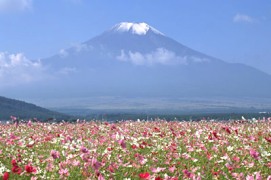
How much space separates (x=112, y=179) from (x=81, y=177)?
39cm

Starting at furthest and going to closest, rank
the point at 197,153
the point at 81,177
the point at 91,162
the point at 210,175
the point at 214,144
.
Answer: the point at 214,144, the point at 197,153, the point at 210,175, the point at 81,177, the point at 91,162

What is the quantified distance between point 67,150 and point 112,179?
1.96 meters

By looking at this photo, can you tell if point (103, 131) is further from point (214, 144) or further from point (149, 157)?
point (149, 157)

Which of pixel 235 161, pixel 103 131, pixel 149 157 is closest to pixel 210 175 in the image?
pixel 235 161

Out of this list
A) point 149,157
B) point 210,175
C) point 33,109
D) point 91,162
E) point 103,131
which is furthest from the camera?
point 33,109

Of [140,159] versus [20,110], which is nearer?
[140,159]

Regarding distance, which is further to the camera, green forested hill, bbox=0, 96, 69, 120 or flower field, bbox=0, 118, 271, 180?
green forested hill, bbox=0, 96, 69, 120

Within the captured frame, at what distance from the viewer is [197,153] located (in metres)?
10.1

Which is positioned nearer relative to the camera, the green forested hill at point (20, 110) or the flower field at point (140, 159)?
the flower field at point (140, 159)

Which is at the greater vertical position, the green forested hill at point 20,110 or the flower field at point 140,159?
the green forested hill at point 20,110

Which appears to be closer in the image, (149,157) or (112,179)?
(112,179)

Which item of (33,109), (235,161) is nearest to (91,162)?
(235,161)

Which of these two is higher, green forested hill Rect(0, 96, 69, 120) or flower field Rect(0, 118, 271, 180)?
green forested hill Rect(0, 96, 69, 120)

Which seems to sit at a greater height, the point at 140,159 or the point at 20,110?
the point at 20,110
